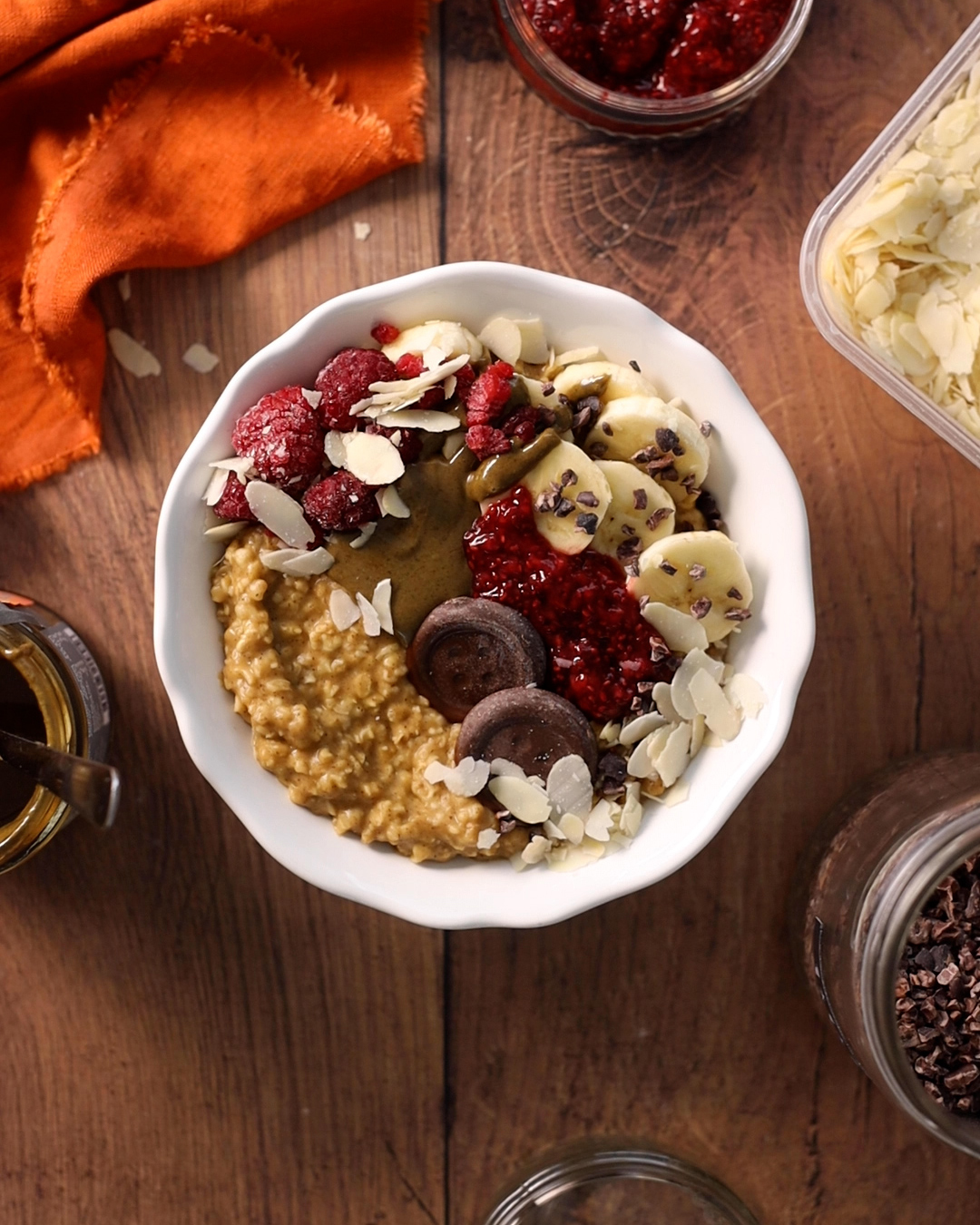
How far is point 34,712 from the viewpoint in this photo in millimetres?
1443

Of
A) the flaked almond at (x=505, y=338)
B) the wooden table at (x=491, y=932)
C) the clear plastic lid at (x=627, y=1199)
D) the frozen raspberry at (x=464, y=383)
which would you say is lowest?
the clear plastic lid at (x=627, y=1199)

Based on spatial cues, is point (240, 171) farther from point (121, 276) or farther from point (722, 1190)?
point (722, 1190)

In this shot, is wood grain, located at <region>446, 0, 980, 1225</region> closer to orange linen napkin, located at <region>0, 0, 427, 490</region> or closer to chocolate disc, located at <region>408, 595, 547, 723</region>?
orange linen napkin, located at <region>0, 0, 427, 490</region>

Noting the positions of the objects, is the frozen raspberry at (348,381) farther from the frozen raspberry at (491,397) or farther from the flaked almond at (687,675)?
the flaked almond at (687,675)

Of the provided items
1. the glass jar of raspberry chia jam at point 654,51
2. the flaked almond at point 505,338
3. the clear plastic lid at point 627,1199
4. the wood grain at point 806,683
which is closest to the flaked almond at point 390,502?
the flaked almond at point 505,338

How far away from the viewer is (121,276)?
1.57 m

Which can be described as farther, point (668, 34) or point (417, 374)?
point (668, 34)

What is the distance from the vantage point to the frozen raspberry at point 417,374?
1317 millimetres

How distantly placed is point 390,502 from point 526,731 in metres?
0.31

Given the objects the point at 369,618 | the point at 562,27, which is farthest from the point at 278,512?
the point at 562,27

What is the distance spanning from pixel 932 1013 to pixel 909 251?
0.97 metres

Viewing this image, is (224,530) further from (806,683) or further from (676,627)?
(806,683)

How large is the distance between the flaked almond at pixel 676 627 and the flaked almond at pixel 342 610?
1.13ft

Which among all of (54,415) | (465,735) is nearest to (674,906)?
(465,735)
